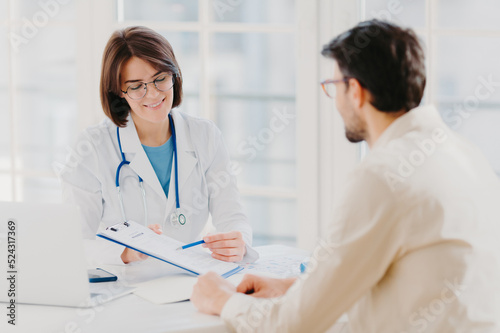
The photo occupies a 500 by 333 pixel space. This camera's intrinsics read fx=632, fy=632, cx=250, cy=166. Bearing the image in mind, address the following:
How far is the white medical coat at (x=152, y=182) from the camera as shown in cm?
212

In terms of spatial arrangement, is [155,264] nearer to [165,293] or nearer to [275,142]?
[165,293]

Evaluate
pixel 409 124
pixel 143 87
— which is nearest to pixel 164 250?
pixel 143 87

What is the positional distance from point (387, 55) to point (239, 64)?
22.9 ft

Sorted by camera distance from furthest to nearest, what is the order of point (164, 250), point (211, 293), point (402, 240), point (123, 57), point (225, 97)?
point (225, 97), point (123, 57), point (164, 250), point (211, 293), point (402, 240)

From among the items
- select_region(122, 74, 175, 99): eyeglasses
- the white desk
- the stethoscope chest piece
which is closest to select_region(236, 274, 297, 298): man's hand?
the white desk

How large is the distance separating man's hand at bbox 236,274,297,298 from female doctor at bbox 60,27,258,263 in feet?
1.45

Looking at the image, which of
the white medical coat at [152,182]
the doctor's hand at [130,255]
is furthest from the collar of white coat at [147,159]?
the doctor's hand at [130,255]

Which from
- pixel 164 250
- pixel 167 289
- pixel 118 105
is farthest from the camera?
pixel 118 105

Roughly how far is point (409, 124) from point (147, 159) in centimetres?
108

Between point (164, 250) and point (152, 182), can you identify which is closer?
point (164, 250)

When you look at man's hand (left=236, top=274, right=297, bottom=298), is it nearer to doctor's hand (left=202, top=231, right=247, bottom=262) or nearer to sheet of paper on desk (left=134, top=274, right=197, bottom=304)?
sheet of paper on desk (left=134, top=274, right=197, bottom=304)

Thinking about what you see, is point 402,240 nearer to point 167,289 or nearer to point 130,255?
point 167,289

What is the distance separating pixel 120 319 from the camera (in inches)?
57.0

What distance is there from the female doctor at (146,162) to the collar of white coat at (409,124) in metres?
0.79
